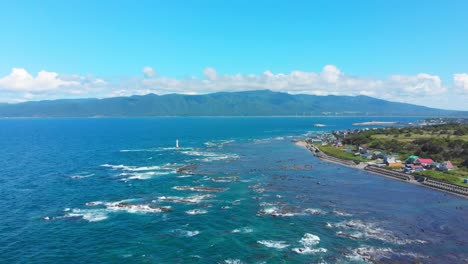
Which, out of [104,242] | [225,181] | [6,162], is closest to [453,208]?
[225,181]

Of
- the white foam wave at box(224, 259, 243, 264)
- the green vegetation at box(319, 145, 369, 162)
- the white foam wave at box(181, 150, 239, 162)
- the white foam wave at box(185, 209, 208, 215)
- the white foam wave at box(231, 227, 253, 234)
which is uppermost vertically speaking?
the green vegetation at box(319, 145, 369, 162)

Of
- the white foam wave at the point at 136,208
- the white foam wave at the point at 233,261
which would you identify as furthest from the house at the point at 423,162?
the white foam wave at the point at 233,261

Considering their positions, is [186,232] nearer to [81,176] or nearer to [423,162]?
[81,176]

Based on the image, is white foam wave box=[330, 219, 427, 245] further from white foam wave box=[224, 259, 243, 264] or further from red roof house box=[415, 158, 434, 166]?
red roof house box=[415, 158, 434, 166]

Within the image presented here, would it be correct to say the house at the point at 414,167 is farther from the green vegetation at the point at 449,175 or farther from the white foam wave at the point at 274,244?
the white foam wave at the point at 274,244

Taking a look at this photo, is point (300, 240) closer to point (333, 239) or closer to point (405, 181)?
point (333, 239)

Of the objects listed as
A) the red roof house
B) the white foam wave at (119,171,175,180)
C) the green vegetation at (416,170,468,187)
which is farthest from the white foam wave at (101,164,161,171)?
the red roof house

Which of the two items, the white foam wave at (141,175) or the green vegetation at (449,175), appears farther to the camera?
the white foam wave at (141,175)

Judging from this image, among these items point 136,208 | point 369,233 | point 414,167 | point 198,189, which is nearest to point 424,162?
point 414,167

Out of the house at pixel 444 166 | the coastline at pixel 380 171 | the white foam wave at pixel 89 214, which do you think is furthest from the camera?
the house at pixel 444 166
